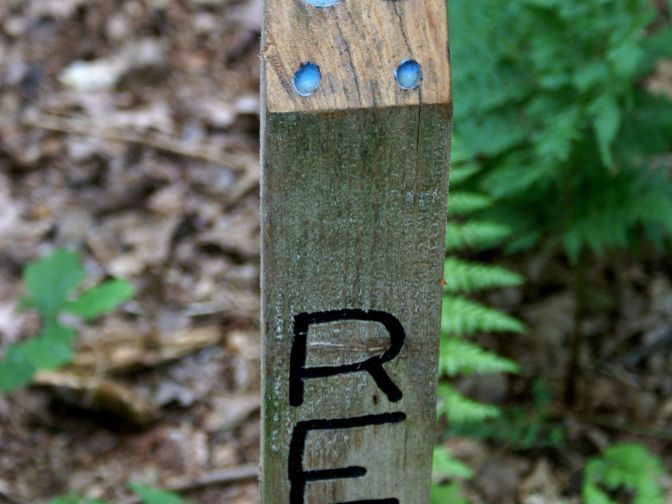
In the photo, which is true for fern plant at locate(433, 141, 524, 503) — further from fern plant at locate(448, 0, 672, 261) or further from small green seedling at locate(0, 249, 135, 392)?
small green seedling at locate(0, 249, 135, 392)

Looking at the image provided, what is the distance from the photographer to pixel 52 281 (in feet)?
7.67

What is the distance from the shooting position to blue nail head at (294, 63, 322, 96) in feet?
3.09

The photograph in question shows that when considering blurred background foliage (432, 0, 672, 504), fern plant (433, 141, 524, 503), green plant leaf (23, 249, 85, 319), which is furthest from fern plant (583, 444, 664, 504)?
green plant leaf (23, 249, 85, 319)

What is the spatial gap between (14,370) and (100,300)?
28cm

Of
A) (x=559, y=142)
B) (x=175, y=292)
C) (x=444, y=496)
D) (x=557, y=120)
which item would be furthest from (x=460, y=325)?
(x=175, y=292)

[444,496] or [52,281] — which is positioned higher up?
[52,281]

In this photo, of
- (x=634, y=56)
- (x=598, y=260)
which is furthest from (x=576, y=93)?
(x=598, y=260)

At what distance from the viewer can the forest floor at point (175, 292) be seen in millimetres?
2623

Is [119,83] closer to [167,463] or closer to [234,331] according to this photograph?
[234,331]

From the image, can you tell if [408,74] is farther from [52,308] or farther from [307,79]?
[52,308]

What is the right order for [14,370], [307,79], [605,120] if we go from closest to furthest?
[307,79] → [14,370] → [605,120]

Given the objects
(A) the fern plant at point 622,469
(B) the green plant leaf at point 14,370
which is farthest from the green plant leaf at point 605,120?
(B) the green plant leaf at point 14,370

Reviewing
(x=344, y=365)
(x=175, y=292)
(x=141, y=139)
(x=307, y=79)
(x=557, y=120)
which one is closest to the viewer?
(x=307, y=79)

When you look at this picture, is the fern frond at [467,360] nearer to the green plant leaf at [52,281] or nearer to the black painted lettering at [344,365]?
the black painted lettering at [344,365]
